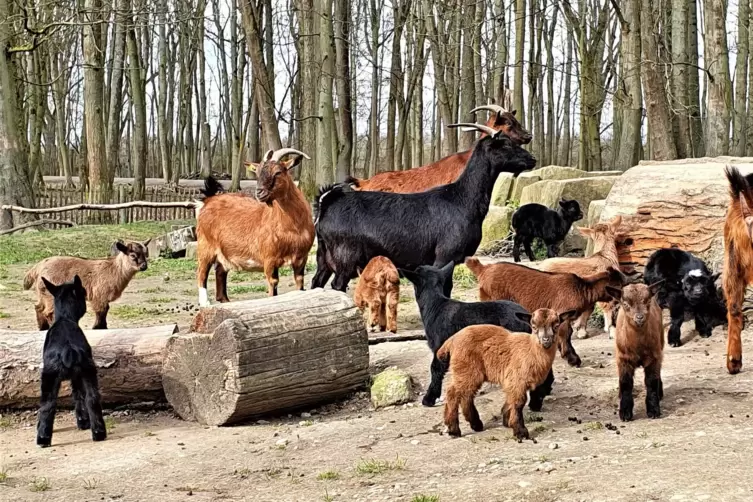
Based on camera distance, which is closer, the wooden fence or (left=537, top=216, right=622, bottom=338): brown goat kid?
(left=537, top=216, right=622, bottom=338): brown goat kid

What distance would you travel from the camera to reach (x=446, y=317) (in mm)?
6781

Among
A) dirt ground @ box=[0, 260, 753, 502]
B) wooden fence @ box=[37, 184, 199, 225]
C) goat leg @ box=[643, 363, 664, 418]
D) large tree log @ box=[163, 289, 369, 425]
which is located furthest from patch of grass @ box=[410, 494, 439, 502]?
wooden fence @ box=[37, 184, 199, 225]

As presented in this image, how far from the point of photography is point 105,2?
22141 millimetres

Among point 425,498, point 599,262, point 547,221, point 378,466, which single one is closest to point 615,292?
point 378,466

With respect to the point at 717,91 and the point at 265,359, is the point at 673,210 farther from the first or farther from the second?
the point at 717,91

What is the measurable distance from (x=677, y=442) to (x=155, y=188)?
2463 centimetres

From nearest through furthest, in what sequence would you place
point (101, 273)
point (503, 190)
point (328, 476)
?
point (328, 476) < point (101, 273) < point (503, 190)

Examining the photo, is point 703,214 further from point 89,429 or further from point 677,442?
point 89,429

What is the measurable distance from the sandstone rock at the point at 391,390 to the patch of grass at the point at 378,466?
1.33 metres

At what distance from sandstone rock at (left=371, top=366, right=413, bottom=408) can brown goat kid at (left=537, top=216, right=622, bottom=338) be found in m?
2.08

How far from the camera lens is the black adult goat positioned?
9.05 metres

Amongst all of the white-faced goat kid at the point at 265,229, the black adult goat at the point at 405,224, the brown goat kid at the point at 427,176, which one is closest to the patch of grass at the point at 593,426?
the black adult goat at the point at 405,224

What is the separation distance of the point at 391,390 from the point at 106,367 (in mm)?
2116

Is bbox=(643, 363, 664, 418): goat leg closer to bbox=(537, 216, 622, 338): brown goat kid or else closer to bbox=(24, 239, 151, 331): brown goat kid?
bbox=(537, 216, 622, 338): brown goat kid
